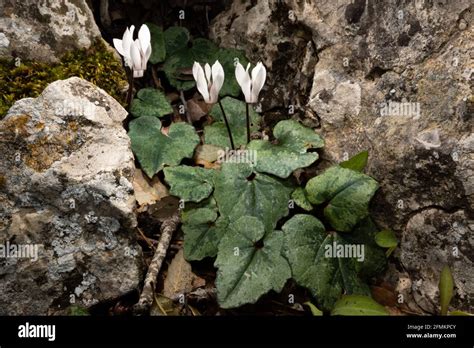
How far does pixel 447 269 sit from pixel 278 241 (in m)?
0.83

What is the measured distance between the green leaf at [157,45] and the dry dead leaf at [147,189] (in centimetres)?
97

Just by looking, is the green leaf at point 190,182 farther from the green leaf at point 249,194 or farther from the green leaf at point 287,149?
the green leaf at point 287,149

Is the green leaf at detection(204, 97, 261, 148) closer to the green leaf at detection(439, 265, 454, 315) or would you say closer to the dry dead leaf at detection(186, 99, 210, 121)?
the dry dead leaf at detection(186, 99, 210, 121)

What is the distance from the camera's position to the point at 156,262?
299 centimetres

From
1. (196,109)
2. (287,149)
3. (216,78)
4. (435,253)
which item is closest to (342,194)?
(287,149)

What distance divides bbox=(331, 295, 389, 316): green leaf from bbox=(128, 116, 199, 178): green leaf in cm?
130

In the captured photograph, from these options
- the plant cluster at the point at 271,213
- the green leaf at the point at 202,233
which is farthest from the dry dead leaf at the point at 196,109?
the green leaf at the point at 202,233

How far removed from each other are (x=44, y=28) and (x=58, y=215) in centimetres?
123

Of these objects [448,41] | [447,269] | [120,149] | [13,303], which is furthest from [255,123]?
[13,303]

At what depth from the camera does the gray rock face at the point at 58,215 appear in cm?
276

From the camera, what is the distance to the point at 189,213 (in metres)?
3.15

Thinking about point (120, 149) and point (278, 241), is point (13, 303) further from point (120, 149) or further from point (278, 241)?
point (278, 241)

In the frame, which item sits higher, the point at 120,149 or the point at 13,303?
the point at 120,149

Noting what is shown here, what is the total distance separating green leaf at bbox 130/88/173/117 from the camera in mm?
3695
